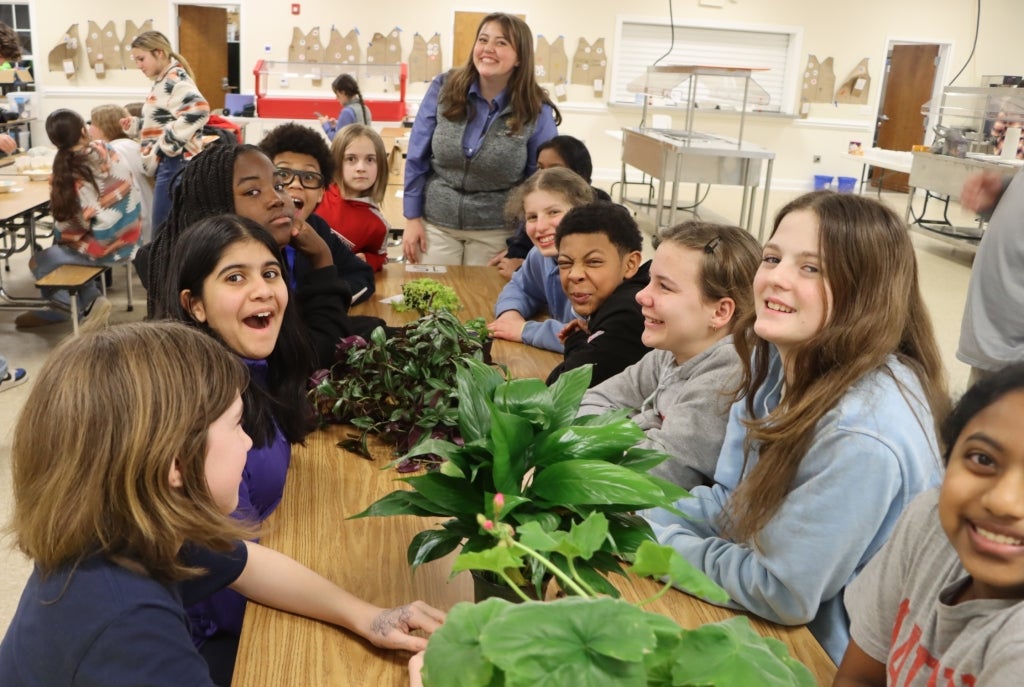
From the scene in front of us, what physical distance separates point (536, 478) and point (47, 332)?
469cm

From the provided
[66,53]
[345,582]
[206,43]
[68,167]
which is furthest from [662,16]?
[345,582]

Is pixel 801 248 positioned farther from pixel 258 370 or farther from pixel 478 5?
pixel 478 5

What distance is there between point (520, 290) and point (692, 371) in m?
1.19

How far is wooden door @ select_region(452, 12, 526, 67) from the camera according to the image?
11.3m

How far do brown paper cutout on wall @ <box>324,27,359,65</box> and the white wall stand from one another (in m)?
0.09

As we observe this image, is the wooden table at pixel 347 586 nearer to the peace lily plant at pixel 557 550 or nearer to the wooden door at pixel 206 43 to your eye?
the peace lily plant at pixel 557 550

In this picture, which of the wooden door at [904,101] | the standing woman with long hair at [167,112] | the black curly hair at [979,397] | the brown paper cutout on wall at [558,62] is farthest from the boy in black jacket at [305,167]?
the wooden door at [904,101]

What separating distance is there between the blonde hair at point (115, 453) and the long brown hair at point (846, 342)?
0.79m

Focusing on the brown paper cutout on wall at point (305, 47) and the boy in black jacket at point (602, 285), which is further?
the brown paper cutout on wall at point (305, 47)

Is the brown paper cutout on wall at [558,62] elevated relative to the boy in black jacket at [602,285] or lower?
elevated

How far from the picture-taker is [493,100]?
353cm

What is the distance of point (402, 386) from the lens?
6.06 feet

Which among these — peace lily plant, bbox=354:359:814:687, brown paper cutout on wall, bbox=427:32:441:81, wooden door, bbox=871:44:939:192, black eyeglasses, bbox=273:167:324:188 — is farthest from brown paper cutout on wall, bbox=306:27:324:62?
peace lily plant, bbox=354:359:814:687

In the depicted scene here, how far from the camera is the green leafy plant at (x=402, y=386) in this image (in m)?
1.80
